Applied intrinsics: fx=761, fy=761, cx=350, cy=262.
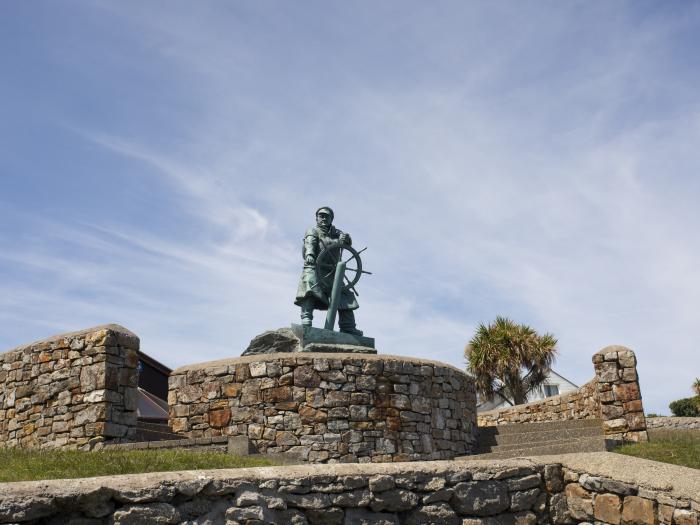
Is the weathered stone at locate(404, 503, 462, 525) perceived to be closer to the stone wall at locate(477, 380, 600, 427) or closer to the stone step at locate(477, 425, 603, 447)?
the stone step at locate(477, 425, 603, 447)

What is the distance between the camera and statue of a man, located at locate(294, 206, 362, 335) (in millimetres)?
13891

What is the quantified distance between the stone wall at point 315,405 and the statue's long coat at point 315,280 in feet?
7.78

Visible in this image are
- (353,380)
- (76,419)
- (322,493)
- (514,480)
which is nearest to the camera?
(322,493)

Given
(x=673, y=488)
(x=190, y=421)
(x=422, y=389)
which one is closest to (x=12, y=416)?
(x=190, y=421)

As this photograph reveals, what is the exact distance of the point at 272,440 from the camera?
36.4 ft

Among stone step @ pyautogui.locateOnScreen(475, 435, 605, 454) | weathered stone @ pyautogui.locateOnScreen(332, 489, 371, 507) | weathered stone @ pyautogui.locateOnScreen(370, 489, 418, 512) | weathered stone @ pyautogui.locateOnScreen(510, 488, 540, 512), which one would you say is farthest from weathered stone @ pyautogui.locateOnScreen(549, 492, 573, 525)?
stone step @ pyautogui.locateOnScreen(475, 435, 605, 454)

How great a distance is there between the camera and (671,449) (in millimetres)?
10312

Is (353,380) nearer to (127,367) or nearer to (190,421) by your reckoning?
(190,421)

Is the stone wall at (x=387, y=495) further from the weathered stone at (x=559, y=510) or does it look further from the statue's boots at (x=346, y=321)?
the statue's boots at (x=346, y=321)

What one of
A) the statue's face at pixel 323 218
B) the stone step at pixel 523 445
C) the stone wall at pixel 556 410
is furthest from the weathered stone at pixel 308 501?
the statue's face at pixel 323 218

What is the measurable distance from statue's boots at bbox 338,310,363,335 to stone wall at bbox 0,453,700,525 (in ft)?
26.9

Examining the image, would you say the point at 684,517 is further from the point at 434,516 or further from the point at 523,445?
the point at 523,445

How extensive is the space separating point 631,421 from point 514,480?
7068 mm

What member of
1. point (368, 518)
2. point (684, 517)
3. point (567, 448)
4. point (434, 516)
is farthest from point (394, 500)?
point (567, 448)
